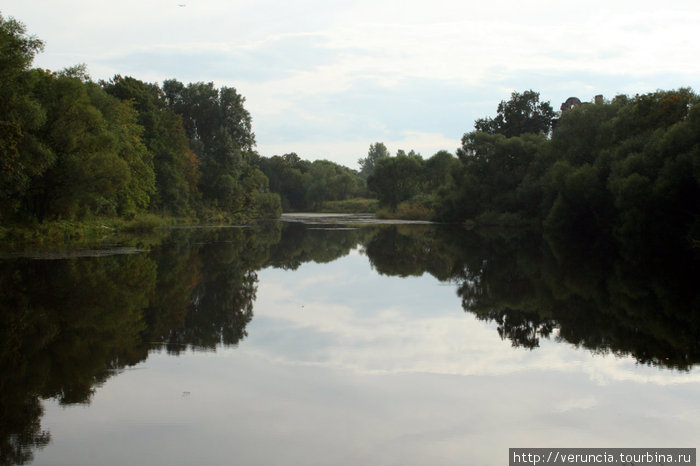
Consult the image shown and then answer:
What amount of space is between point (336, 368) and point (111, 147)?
30839mm

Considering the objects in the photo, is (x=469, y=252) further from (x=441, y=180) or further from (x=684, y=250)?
(x=441, y=180)

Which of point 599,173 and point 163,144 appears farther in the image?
point 163,144

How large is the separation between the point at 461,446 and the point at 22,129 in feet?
89.7

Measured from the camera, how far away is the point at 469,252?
2742 cm

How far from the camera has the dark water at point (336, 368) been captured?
18.5 ft

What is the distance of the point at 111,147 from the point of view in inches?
1369

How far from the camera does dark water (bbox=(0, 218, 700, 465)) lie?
562cm

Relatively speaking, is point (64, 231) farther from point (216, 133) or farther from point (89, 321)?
point (216, 133)

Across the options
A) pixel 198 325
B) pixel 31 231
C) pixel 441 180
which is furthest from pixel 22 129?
pixel 441 180

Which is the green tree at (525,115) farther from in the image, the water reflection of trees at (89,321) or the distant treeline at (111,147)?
the water reflection of trees at (89,321)

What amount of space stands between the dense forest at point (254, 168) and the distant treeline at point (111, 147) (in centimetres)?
10

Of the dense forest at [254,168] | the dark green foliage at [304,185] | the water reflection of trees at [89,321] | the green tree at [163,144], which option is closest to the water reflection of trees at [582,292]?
the dense forest at [254,168]

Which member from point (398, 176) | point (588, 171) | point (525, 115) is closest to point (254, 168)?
point (398, 176)

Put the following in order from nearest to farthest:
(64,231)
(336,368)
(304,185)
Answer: (336,368) → (64,231) → (304,185)
